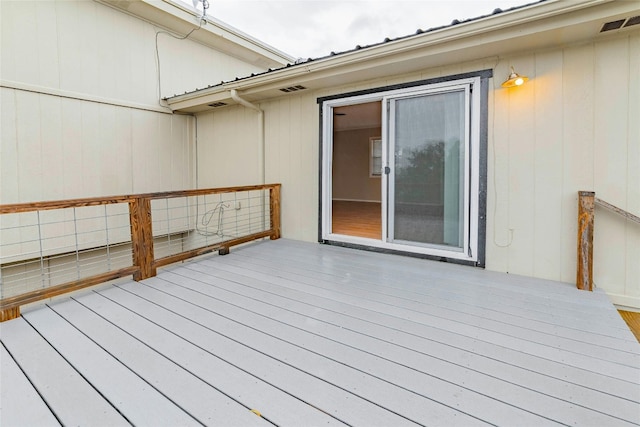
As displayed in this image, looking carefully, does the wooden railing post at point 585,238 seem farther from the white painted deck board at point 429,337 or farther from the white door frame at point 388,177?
the white painted deck board at point 429,337

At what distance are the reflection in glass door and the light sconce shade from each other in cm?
36

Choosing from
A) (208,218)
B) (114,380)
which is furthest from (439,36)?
(208,218)

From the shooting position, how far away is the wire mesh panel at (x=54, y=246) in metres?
3.77

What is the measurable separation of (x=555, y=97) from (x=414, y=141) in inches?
49.1

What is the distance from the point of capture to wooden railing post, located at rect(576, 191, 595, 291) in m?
2.55

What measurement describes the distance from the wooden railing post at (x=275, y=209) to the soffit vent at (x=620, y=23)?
363cm

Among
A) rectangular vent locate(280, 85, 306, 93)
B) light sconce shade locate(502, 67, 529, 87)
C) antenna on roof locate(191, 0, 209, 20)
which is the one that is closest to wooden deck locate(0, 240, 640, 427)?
light sconce shade locate(502, 67, 529, 87)

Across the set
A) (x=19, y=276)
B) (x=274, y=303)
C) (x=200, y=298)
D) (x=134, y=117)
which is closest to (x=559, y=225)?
(x=274, y=303)

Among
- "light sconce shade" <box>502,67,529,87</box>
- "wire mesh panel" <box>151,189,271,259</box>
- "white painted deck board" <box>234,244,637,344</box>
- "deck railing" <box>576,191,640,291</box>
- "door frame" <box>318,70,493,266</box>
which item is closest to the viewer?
"white painted deck board" <box>234,244,637,344</box>

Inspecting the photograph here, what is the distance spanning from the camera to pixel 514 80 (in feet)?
9.32

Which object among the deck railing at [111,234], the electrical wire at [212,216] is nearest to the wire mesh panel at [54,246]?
the deck railing at [111,234]

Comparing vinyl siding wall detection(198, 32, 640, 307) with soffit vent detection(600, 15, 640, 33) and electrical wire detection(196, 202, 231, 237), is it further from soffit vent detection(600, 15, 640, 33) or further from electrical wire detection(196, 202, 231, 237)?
electrical wire detection(196, 202, 231, 237)

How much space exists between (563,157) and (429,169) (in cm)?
113

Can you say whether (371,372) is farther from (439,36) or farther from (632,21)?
(632,21)
